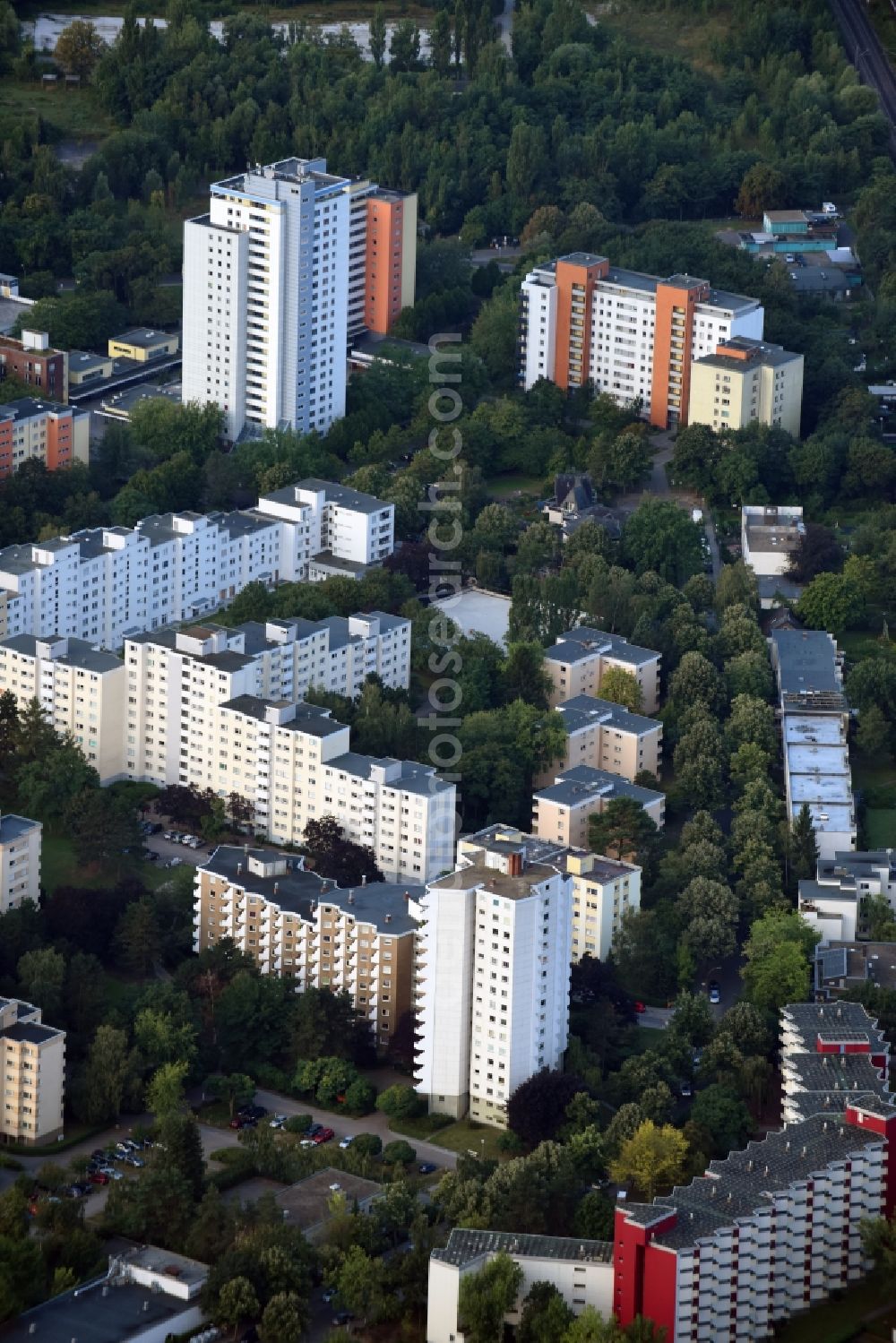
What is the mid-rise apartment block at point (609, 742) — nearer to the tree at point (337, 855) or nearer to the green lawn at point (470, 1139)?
the tree at point (337, 855)

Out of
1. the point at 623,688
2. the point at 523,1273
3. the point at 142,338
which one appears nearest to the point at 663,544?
the point at 623,688

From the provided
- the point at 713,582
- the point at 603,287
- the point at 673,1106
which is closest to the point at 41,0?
the point at 603,287

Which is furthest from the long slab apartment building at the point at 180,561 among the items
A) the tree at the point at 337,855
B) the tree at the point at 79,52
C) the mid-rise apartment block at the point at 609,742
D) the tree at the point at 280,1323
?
the tree at the point at 79,52

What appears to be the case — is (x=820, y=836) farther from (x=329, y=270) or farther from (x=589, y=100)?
(x=589, y=100)

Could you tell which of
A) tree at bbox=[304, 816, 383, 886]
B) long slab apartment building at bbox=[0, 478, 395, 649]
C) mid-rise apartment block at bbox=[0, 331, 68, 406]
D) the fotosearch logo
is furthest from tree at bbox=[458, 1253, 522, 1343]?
mid-rise apartment block at bbox=[0, 331, 68, 406]

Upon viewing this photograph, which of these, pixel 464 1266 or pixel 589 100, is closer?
pixel 464 1266
